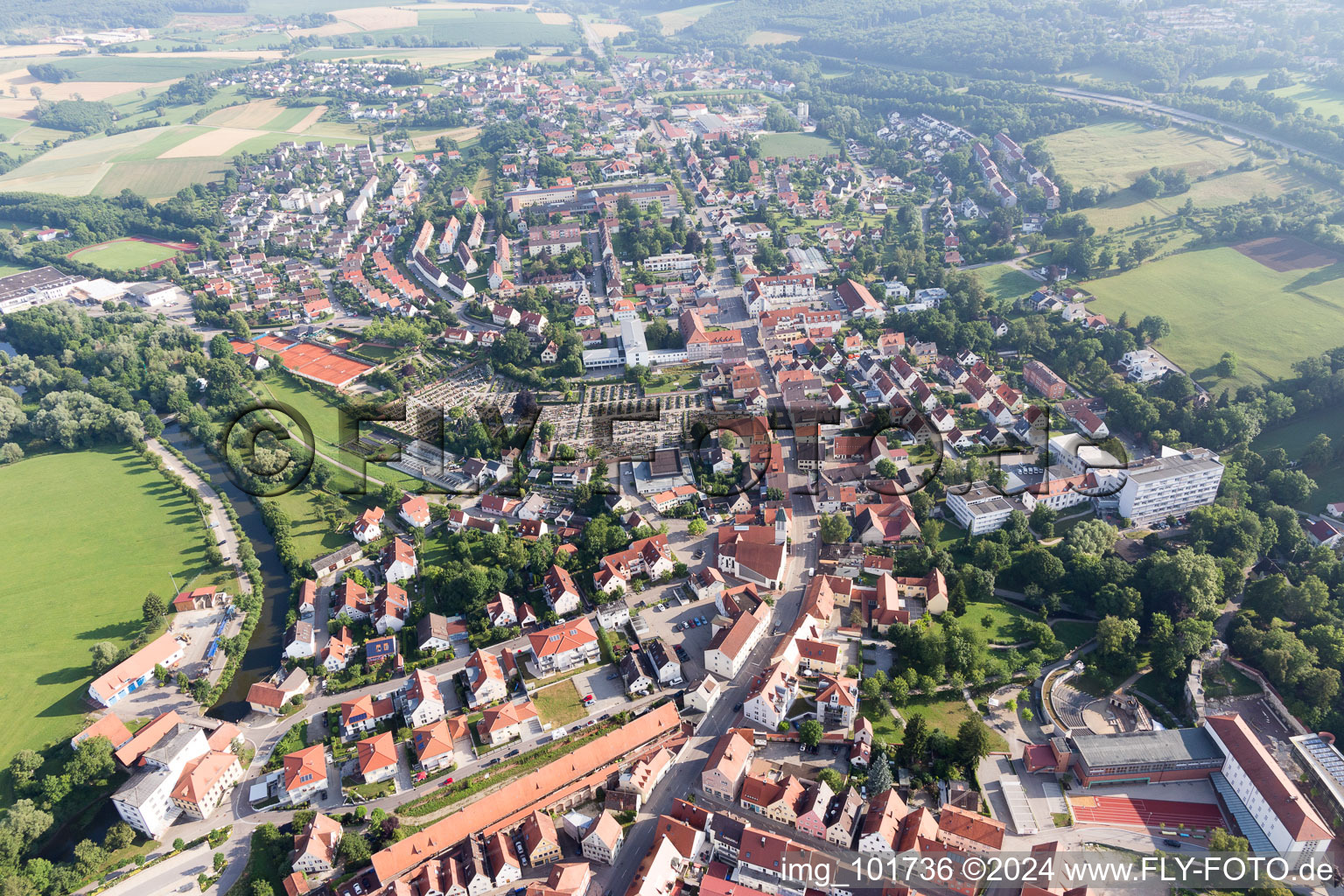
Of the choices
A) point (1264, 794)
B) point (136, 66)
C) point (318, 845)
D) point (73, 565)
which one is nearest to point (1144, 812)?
point (1264, 794)

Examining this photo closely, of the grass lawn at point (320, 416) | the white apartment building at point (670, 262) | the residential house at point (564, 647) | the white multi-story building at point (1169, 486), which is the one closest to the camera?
the residential house at point (564, 647)

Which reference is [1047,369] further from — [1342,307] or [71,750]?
[71,750]

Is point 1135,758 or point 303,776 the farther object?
point 303,776

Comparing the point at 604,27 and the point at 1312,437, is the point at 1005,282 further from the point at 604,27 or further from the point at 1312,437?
the point at 604,27

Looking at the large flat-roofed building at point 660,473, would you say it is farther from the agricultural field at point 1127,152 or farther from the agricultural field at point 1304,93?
the agricultural field at point 1304,93

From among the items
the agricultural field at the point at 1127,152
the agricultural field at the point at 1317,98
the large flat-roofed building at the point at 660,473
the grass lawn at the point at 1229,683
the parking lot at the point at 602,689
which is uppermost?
the agricultural field at the point at 1317,98

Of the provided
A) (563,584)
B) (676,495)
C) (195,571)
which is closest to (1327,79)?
(676,495)

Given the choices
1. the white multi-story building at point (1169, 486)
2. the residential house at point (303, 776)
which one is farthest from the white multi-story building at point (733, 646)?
the white multi-story building at point (1169, 486)
